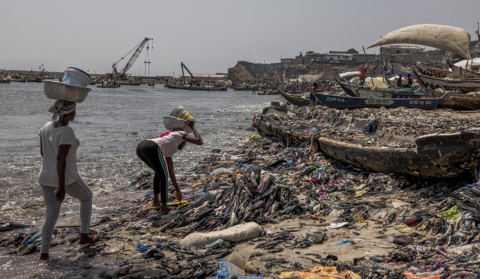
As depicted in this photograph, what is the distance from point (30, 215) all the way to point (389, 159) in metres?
5.39

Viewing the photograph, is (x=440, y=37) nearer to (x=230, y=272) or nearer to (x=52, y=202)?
(x=230, y=272)

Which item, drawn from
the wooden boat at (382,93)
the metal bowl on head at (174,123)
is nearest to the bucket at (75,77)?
the metal bowl on head at (174,123)

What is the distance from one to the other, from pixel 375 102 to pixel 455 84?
637 centimetres

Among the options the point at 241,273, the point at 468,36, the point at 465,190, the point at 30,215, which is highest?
the point at 468,36

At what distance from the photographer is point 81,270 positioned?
3289 millimetres

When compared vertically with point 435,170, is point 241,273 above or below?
below

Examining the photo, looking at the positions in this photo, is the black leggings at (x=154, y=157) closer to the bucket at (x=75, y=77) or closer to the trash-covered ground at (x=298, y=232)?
the trash-covered ground at (x=298, y=232)

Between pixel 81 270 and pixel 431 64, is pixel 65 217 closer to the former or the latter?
pixel 81 270

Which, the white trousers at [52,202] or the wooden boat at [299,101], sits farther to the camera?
the wooden boat at [299,101]

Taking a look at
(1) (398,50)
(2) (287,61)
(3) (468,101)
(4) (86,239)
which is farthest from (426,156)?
(2) (287,61)

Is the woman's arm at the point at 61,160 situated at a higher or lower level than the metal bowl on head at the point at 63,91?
lower

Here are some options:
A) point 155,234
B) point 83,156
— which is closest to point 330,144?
point 155,234

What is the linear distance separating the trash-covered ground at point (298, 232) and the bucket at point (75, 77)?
175 cm

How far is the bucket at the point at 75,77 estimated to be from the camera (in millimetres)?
3307
